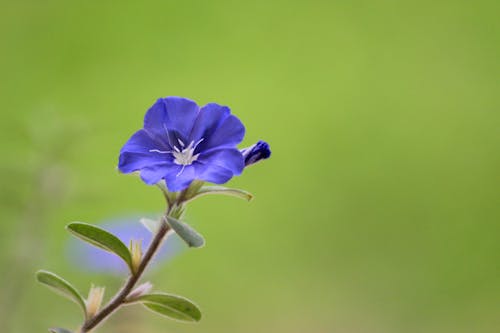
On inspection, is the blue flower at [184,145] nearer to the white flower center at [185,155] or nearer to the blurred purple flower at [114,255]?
the white flower center at [185,155]

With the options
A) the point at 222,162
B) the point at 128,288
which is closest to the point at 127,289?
the point at 128,288

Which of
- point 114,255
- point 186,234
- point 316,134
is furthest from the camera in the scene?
point 316,134

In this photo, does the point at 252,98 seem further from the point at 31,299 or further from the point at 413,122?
the point at 31,299

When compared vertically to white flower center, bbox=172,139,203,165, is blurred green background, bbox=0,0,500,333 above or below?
above

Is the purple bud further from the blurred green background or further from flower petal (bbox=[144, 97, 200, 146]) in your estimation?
the blurred green background

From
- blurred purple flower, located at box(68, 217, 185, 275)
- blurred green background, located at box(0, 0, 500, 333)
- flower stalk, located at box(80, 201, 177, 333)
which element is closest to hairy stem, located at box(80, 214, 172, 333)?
flower stalk, located at box(80, 201, 177, 333)

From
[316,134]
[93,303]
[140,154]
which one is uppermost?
[316,134]

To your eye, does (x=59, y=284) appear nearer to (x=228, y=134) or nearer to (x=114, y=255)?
(x=228, y=134)
